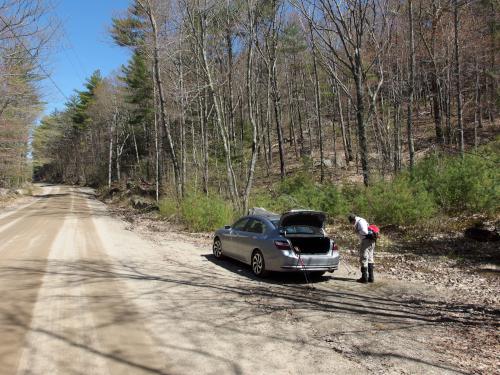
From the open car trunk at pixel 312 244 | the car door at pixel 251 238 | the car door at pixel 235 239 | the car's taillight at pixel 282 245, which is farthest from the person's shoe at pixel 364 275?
the car door at pixel 235 239

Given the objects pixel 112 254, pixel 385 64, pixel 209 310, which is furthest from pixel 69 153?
pixel 209 310

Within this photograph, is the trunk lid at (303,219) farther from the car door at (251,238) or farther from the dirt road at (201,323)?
the dirt road at (201,323)

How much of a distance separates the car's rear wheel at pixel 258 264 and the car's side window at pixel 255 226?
0.53m

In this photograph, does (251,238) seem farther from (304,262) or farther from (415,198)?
(415,198)

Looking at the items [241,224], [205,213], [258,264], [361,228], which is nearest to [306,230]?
[361,228]

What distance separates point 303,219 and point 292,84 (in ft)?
147

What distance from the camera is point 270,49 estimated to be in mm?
26078

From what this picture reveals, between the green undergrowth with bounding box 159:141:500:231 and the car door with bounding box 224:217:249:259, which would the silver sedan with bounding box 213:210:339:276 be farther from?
the green undergrowth with bounding box 159:141:500:231

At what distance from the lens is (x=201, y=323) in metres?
6.58

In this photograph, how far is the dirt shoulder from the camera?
5.64 m

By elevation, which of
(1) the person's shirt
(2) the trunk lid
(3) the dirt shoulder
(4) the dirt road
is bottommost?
(3) the dirt shoulder

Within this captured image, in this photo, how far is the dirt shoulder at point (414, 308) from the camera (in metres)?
5.64

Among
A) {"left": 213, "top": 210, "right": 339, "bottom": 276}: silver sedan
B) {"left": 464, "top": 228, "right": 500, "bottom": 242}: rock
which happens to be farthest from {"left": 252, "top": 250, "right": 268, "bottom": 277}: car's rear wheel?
{"left": 464, "top": 228, "right": 500, "bottom": 242}: rock

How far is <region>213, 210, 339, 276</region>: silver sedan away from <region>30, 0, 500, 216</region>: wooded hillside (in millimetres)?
3533
